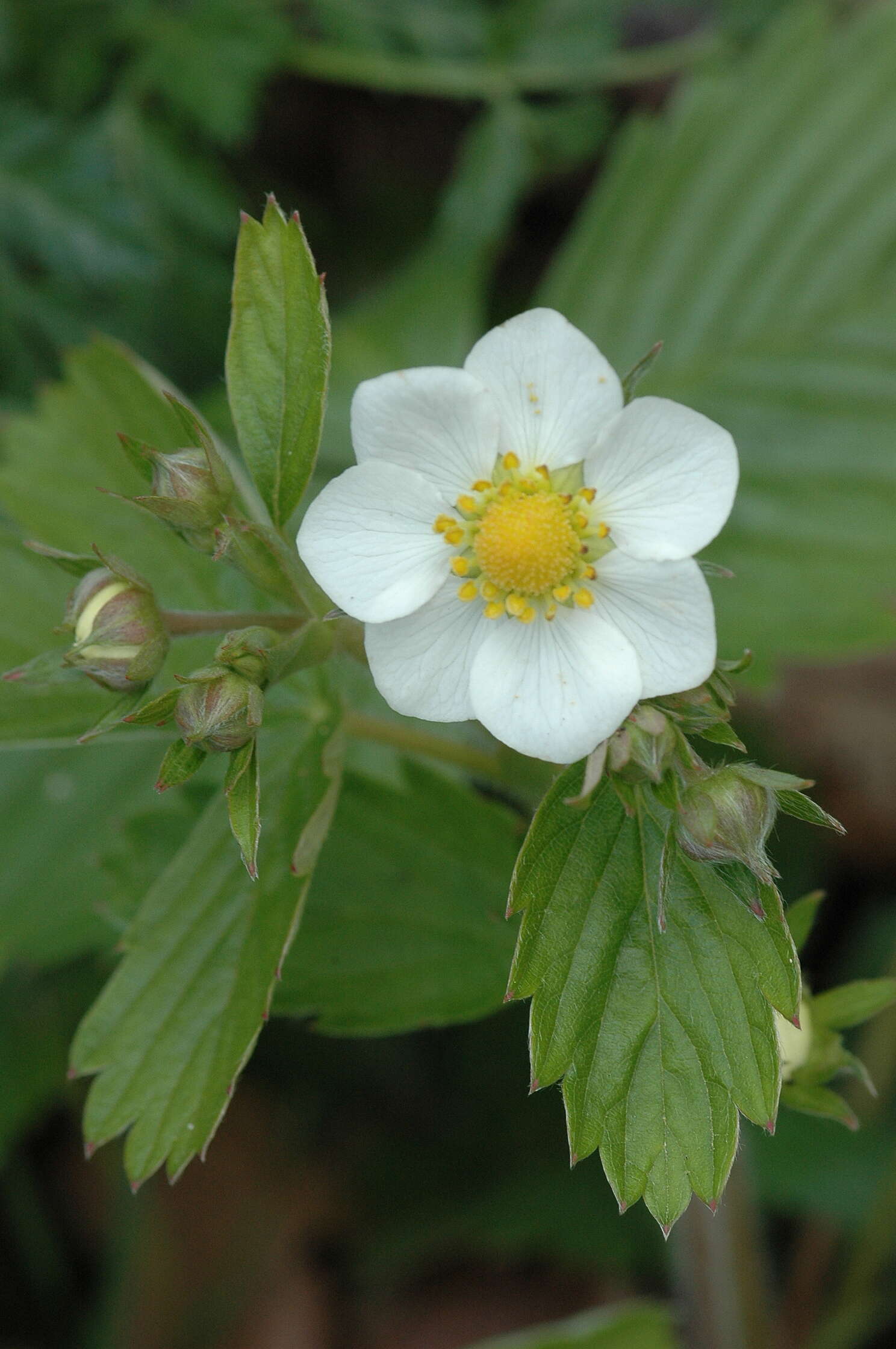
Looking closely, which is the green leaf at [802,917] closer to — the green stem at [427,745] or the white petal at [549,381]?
the green stem at [427,745]

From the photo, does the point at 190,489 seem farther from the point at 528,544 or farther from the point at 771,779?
the point at 771,779

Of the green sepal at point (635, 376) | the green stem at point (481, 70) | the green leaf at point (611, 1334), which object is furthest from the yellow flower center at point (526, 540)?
the green stem at point (481, 70)

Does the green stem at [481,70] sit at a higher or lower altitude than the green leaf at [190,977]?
higher

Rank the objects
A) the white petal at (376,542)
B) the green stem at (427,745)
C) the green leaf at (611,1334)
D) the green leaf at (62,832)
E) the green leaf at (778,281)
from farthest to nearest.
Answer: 1. the green leaf at (778,281)
2. the green leaf at (611,1334)
3. the green leaf at (62,832)
4. the green stem at (427,745)
5. the white petal at (376,542)

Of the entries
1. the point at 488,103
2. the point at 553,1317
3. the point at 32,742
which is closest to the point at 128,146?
the point at 488,103

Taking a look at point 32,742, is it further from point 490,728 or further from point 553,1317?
point 553,1317

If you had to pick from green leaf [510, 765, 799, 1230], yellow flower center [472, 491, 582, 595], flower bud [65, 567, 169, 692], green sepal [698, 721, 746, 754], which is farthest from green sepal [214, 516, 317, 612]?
green sepal [698, 721, 746, 754]

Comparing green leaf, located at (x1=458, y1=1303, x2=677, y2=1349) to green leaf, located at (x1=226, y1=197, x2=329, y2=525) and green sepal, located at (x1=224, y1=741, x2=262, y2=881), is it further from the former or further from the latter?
green leaf, located at (x1=226, y1=197, x2=329, y2=525)

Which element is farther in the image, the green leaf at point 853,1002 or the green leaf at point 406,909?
the green leaf at point 406,909
